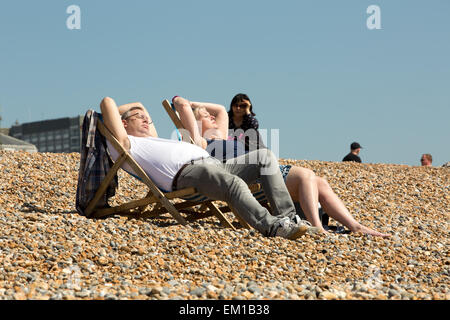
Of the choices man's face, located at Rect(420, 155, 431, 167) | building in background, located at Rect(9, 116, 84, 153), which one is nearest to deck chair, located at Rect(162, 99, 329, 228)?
man's face, located at Rect(420, 155, 431, 167)

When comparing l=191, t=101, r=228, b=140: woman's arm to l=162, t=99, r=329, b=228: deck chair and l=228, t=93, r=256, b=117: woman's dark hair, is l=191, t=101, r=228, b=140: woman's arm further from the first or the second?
l=162, t=99, r=329, b=228: deck chair

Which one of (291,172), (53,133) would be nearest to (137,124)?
(291,172)

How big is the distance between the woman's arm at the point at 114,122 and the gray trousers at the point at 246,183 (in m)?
0.71

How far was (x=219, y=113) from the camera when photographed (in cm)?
682

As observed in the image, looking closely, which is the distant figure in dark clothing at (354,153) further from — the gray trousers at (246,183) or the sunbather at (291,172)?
the gray trousers at (246,183)

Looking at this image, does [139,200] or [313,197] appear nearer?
[313,197]

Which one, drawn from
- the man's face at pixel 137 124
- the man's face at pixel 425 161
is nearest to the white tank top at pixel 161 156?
the man's face at pixel 137 124

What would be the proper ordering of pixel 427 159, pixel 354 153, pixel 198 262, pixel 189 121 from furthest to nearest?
1. pixel 427 159
2. pixel 354 153
3. pixel 189 121
4. pixel 198 262

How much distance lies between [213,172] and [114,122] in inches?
46.9

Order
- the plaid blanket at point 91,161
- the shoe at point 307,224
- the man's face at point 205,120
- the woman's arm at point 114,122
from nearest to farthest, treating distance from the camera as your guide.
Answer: the shoe at point 307,224
the woman's arm at point 114,122
the plaid blanket at point 91,161
the man's face at point 205,120

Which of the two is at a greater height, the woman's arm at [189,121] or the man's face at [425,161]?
the woman's arm at [189,121]

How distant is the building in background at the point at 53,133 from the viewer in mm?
98875

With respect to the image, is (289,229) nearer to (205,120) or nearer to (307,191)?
(307,191)

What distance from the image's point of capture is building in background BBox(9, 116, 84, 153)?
324ft
